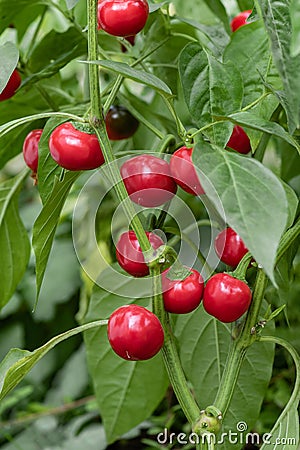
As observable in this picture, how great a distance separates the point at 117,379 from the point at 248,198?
41cm

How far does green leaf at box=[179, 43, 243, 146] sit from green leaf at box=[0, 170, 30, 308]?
0.99 feet

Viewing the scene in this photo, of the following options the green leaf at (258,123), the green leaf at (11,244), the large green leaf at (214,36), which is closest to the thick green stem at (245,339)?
the green leaf at (258,123)

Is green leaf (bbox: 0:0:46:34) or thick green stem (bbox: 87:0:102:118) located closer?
thick green stem (bbox: 87:0:102:118)

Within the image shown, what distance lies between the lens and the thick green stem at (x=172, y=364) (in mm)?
465

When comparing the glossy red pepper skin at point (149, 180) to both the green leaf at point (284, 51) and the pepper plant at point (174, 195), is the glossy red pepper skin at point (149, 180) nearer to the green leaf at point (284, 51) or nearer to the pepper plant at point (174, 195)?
the pepper plant at point (174, 195)

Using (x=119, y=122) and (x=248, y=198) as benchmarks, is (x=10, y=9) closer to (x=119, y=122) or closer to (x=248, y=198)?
(x=119, y=122)

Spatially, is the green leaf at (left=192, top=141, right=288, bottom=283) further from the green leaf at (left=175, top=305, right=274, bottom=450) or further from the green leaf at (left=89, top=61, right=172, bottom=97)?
the green leaf at (left=175, top=305, right=274, bottom=450)

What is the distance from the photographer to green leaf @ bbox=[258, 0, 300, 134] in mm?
367

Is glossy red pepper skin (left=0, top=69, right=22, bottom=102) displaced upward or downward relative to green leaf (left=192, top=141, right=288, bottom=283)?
downward

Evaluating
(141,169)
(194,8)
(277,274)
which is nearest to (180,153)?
(141,169)

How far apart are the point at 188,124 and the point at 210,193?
55cm

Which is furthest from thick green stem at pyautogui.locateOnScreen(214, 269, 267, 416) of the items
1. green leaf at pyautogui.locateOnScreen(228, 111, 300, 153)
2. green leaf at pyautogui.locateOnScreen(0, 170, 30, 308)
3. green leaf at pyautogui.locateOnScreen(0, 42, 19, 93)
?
green leaf at pyautogui.locateOnScreen(0, 170, 30, 308)

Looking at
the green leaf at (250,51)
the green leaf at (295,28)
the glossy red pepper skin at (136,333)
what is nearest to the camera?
the green leaf at (295,28)

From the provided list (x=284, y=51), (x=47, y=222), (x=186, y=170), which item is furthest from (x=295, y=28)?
(x=47, y=222)
